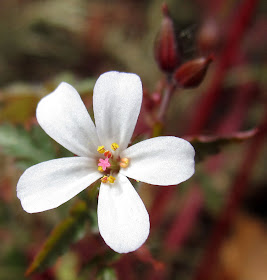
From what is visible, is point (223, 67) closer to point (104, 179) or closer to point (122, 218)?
point (104, 179)

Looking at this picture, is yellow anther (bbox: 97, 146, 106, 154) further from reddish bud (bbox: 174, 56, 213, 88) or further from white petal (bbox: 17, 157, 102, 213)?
reddish bud (bbox: 174, 56, 213, 88)

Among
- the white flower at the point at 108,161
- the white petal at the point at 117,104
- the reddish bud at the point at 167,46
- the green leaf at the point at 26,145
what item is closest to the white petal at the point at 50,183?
the white flower at the point at 108,161

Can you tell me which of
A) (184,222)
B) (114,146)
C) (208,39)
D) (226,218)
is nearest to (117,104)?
(114,146)

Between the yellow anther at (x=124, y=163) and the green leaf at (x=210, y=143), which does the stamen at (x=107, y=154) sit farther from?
the green leaf at (x=210, y=143)

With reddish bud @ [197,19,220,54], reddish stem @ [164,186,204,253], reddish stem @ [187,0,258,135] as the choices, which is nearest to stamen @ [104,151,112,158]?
reddish bud @ [197,19,220,54]

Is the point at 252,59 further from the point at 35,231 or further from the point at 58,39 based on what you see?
the point at 35,231

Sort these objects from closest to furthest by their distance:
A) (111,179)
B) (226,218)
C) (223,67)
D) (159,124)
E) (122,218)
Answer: (122,218), (111,179), (159,124), (226,218), (223,67)
